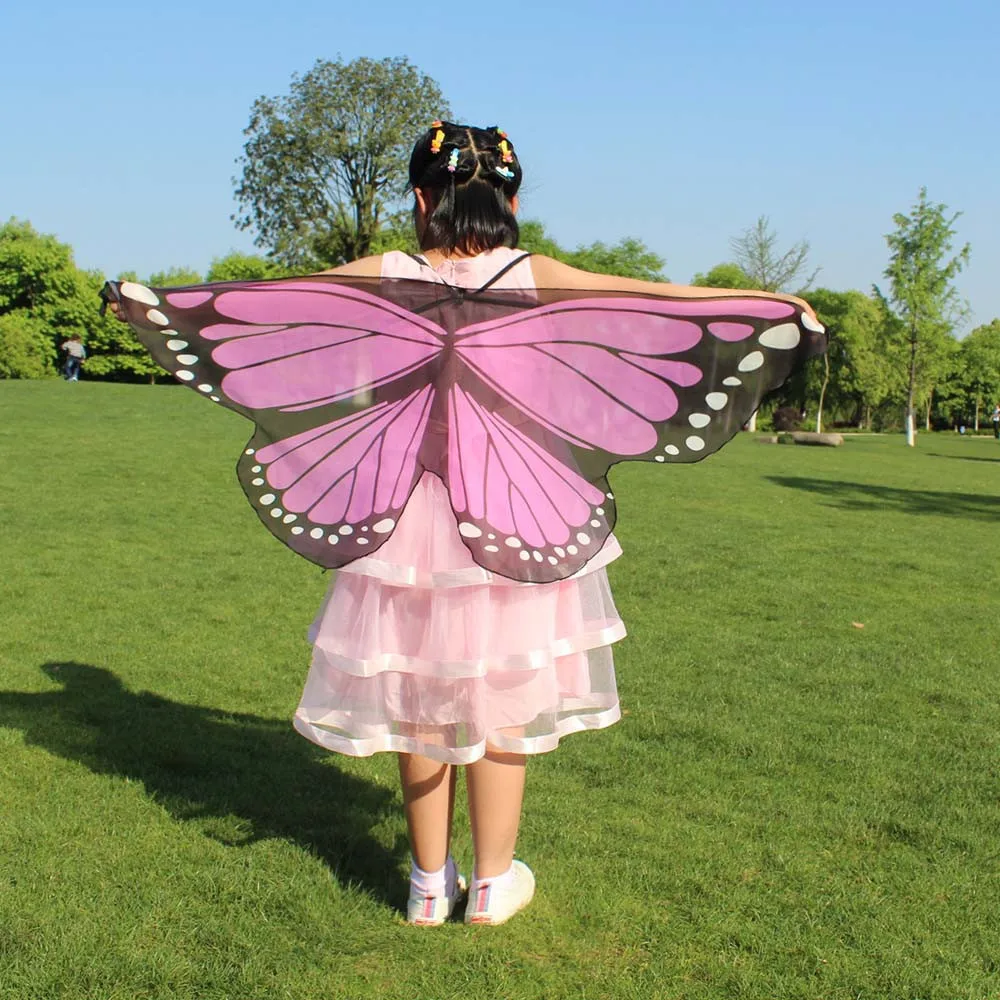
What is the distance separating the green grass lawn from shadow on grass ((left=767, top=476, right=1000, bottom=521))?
7245mm

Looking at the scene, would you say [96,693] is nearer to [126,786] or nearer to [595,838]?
[126,786]

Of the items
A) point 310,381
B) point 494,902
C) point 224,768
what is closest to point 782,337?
point 310,381

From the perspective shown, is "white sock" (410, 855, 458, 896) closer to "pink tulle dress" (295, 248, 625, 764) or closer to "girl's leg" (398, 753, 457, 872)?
"girl's leg" (398, 753, 457, 872)

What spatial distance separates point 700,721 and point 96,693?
2.97 m

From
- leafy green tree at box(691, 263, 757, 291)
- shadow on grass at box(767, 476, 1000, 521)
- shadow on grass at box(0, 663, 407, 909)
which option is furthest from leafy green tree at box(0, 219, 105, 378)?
shadow on grass at box(0, 663, 407, 909)

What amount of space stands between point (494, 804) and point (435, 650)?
0.51 m

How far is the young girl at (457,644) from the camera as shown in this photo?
289cm

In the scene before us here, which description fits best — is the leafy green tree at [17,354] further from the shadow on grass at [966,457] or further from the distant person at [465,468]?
the distant person at [465,468]

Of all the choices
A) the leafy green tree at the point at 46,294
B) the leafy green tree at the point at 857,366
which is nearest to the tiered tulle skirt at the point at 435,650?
the leafy green tree at the point at 857,366

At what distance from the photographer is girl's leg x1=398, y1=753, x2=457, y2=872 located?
303 cm

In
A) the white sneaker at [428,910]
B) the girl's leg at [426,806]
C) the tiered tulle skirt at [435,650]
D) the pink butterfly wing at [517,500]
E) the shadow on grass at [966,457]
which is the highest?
the pink butterfly wing at [517,500]

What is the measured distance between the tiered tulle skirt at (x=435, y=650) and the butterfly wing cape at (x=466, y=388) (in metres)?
0.08

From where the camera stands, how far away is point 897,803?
4.12 meters

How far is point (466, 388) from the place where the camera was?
2975 millimetres
